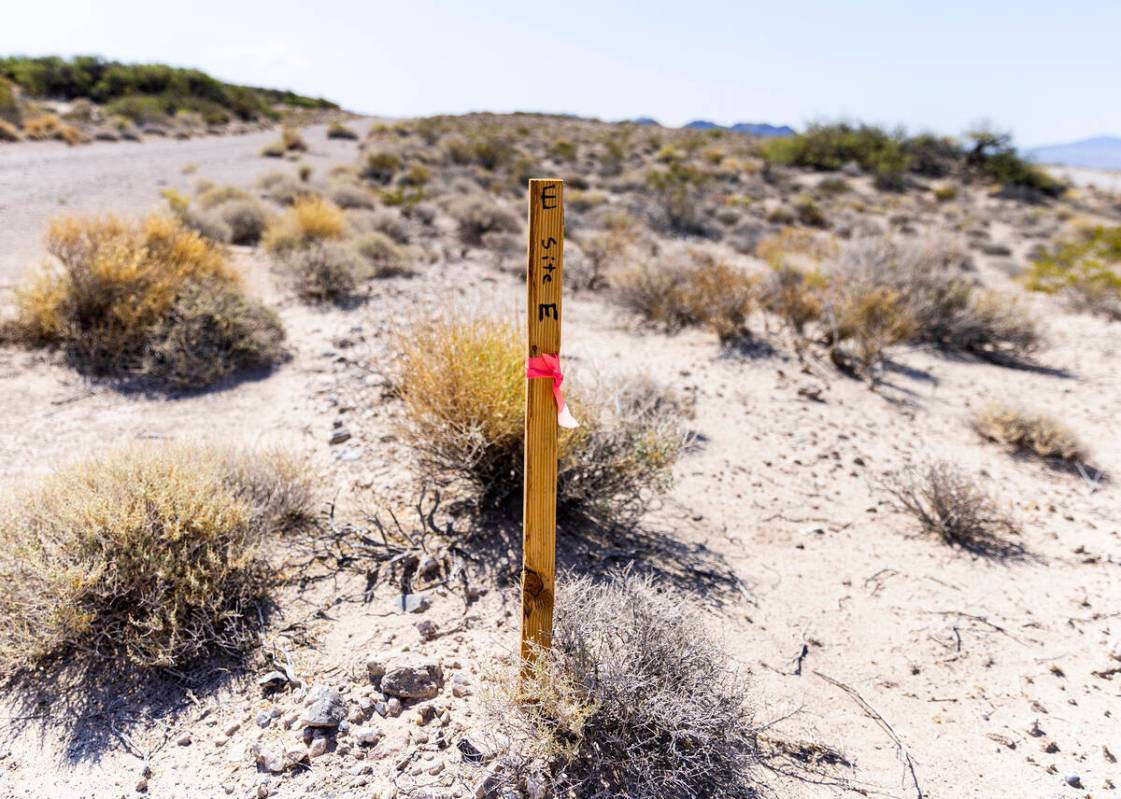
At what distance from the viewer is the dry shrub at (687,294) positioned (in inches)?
276

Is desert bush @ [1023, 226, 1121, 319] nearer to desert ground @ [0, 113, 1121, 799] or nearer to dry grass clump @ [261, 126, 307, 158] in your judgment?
desert ground @ [0, 113, 1121, 799]

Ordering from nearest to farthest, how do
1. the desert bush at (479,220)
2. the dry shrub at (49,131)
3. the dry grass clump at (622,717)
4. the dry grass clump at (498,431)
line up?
1. the dry grass clump at (622,717)
2. the dry grass clump at (498,431)
3. the desert bush at (479,220)
4. the dry shrub at (49,131)

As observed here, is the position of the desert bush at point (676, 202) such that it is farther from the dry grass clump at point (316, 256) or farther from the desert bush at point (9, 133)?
the desert bush at point (9, 133)

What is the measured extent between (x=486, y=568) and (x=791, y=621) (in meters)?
1.56

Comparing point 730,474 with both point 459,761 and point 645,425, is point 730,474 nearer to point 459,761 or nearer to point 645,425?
point 645,425

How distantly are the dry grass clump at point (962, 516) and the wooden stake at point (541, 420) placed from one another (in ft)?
9.87

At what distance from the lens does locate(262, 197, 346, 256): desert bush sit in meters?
8.52

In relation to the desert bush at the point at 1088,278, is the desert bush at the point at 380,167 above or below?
above

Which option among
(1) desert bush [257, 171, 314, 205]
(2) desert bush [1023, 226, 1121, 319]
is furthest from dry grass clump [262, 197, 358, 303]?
(2) desert bush [1023, 226, 1121, 319]

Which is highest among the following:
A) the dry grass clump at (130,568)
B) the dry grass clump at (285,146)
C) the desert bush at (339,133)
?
the desert bush at (339,133)

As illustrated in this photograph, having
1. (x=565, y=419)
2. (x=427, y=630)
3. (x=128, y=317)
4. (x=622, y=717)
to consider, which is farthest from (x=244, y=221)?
(x=622, y=717)

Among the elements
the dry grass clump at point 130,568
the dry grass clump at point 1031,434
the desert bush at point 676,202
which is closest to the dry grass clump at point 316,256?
the dry grass clump at point 130,568

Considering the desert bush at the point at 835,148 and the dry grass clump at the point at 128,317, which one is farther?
the desert bush at the point at 835,148

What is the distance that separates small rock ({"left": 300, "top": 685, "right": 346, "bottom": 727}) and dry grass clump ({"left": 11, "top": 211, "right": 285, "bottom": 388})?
374 cm
